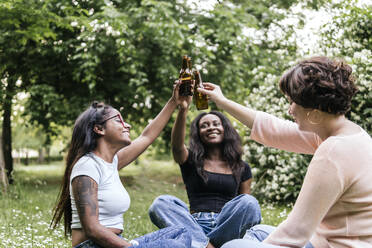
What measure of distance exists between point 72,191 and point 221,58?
28.4 ft

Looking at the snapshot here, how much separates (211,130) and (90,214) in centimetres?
210

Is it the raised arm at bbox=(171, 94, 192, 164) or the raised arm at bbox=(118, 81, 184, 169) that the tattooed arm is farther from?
the raised arm at bbox=(171, 94, 192, 164)

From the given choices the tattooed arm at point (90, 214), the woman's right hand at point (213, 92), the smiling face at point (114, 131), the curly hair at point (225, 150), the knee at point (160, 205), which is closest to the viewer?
the tattooed arm at point (90, 214)

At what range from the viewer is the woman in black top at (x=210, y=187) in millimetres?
3584

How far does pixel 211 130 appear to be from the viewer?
4.33 meters

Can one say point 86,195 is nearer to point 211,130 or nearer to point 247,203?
point 247,203

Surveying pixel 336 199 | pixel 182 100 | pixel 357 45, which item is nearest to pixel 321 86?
pixel 336 199

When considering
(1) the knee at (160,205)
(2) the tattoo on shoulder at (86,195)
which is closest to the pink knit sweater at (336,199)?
(2) the tattoo on shoulder at (86,195)

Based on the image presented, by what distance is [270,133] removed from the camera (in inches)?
107

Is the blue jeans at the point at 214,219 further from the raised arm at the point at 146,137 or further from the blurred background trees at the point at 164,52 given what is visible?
the blurred background trees at the point at 164,52

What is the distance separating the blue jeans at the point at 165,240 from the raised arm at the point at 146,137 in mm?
611

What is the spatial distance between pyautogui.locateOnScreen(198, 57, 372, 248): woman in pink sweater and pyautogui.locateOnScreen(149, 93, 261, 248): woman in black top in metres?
1.56

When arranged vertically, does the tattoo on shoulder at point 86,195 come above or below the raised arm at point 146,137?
below

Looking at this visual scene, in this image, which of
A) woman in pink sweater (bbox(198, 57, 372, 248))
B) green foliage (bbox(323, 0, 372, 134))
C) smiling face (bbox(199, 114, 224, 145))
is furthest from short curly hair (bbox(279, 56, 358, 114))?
green foliage (bbox(323, 0, 372, 134))
